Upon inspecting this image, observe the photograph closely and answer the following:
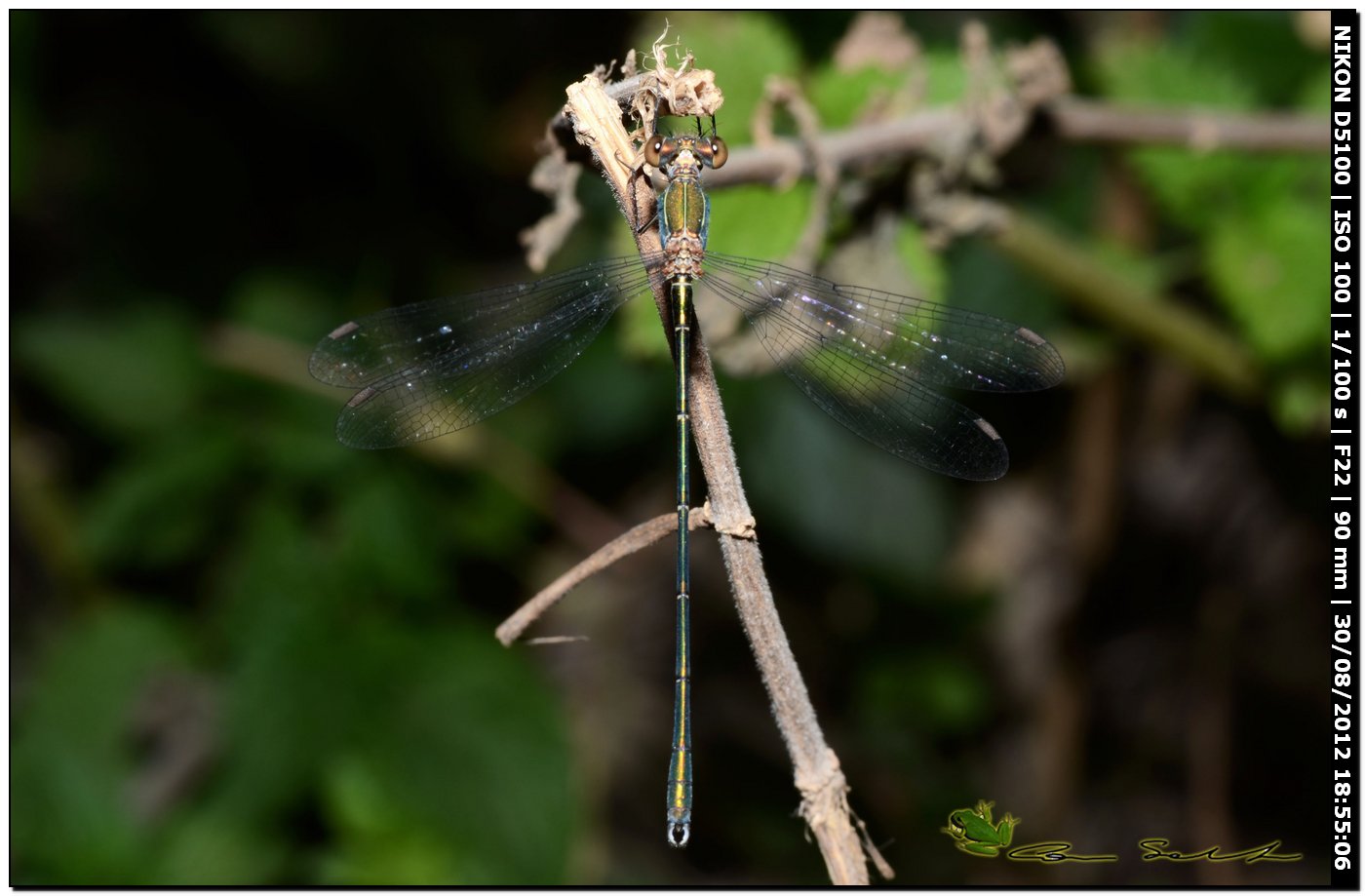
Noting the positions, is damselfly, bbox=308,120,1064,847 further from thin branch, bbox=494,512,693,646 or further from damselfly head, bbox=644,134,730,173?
thin branch, bbox=494,512,693,646

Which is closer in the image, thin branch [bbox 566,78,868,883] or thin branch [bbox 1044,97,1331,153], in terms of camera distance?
thin branch [bbox 566,78,868,883]

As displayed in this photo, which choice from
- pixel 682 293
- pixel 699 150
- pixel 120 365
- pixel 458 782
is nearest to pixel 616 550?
pixel 682 293

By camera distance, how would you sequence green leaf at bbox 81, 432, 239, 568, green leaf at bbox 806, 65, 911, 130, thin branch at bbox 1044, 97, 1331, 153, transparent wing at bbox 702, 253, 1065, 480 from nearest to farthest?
transparent wing at bbox 702, 253, 1065, 480, green leaf at bbox 806, 65, 911, 130, thin branch at bbox 1044, 97, 1331, 153, green leaf at bbox 81, 432, 239, 568

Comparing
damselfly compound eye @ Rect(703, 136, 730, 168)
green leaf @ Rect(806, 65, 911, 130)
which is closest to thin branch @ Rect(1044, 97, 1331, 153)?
green leaf @ Rect(806, 65, 911, 130)

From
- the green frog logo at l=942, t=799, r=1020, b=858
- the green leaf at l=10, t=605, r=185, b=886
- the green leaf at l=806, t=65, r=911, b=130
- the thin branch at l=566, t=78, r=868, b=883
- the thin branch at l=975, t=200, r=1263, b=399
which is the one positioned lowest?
the green leaf at l=10, t=605, r=185, b=886

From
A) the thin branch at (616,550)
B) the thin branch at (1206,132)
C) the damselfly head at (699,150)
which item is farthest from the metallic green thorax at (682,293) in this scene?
the thin branch at (1206,132)

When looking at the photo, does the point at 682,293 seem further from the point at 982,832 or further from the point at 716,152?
the point at 982,832
